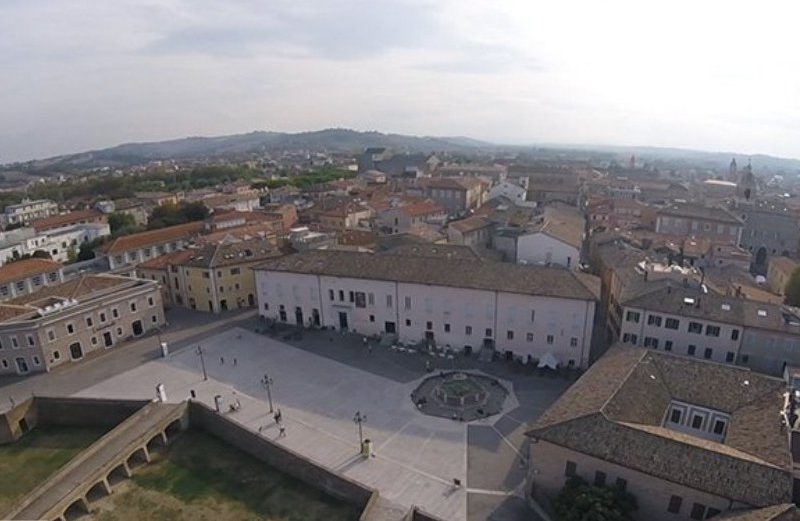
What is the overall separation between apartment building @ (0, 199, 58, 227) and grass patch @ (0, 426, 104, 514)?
10189cm

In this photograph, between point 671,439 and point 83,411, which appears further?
point 83,411

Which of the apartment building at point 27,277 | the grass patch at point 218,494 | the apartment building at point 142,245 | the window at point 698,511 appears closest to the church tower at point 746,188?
the window at point 698,511

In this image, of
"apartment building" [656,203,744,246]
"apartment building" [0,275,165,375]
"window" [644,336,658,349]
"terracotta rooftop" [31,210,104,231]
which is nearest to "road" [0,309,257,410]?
"apartment building" [0,275,165,375]

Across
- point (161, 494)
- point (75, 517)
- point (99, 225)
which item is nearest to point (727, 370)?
point (161, 494)

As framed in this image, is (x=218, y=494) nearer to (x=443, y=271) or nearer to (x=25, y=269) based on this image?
(x=443, y=271)

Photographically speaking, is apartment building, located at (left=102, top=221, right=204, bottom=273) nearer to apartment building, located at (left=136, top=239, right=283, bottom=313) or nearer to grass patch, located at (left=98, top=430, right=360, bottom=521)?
apartment building, located at (left=136, top=239, right=283, bottom=313)

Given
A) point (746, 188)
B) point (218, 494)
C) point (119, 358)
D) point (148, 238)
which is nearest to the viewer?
point (218, 494)

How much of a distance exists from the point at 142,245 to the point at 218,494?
5094cm

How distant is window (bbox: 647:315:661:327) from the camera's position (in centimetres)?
4219

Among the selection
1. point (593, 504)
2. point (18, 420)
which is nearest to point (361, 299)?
point (593, 504)

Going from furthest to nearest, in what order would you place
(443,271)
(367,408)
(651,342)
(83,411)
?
1. (443,271)
2. (651,342)
3. (83,411)
4. (367,408)

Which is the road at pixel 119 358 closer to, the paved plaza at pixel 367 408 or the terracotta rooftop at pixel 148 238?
the paved plaza at pixel 367 408

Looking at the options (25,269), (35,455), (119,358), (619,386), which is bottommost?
(35,455)

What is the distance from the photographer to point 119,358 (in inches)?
1966
